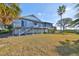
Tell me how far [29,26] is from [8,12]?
28 centimetres

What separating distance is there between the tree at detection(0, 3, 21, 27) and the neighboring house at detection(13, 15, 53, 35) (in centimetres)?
6

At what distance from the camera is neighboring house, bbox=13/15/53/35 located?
224 centimetres

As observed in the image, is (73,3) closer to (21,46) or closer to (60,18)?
(60,18)

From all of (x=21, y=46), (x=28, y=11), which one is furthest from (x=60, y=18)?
(x=21, y=46)

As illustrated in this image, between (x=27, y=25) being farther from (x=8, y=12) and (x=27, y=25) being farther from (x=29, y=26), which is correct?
(x=8, y=12)

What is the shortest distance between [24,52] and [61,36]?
437mm

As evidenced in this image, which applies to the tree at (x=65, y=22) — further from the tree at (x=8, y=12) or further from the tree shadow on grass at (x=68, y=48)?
the tree at (x=8, y=12)

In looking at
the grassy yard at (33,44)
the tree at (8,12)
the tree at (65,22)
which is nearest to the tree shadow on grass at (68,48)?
the grassy yard at (33,44)

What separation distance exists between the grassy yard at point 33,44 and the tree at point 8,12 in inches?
7.8

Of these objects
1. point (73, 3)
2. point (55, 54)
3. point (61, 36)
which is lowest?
point (55, 54)

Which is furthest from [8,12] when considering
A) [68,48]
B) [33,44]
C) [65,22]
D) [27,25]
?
Result: [68,48]

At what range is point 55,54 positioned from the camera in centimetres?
220

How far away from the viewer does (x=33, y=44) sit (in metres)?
2.24

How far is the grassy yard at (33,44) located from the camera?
2215 millimetres
